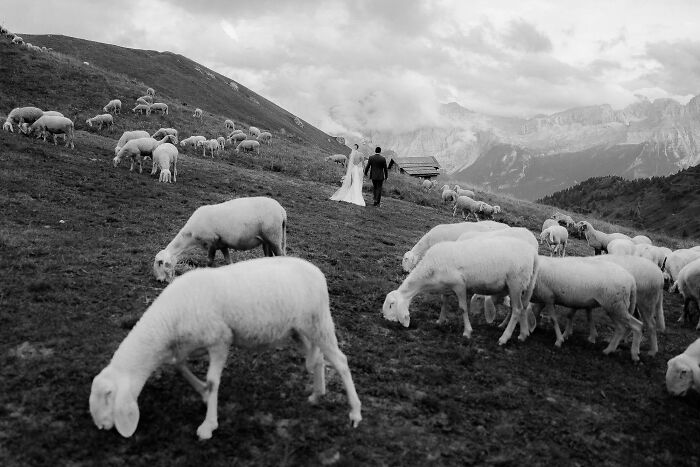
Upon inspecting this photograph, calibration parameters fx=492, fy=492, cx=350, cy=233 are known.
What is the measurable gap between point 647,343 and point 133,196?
1741 centimetres

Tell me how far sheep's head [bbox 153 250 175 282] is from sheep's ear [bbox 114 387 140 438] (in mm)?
5111

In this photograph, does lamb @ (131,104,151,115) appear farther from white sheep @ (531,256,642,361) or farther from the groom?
white sheep @ (531,256,642,361)

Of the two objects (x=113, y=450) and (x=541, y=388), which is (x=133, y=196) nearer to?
(x=113, y=450)

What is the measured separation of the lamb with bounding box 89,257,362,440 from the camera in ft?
18.8

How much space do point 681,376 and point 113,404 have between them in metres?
8.87

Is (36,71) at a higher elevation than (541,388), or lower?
higher

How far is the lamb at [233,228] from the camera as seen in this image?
11.2 metres

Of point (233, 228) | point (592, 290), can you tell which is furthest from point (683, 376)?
point (233, 228)

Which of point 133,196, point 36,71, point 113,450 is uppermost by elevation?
point 36,71

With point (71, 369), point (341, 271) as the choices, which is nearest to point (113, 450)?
point (71, 369)

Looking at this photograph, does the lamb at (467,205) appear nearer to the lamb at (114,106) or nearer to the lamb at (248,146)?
the lamb at (248,146)

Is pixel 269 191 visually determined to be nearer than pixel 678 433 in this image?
No

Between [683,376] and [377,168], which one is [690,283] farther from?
[377,168]

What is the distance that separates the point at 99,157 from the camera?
24391mm
